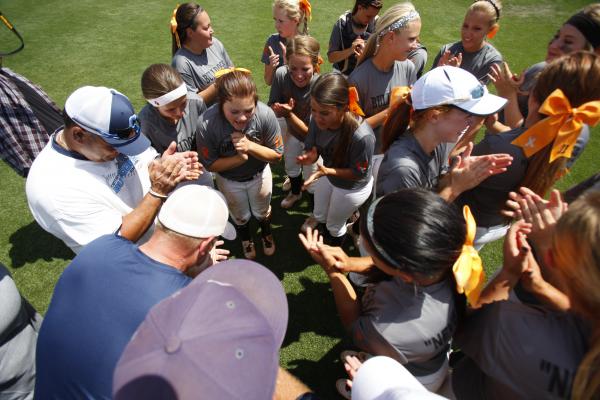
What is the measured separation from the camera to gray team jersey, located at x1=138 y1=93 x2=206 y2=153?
10.2 feet

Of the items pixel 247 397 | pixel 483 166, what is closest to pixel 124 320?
pixel 247 397

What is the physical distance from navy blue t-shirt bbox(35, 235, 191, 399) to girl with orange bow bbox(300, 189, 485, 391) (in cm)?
99

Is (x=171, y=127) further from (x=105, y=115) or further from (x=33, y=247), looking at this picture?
(x=33, y=247)

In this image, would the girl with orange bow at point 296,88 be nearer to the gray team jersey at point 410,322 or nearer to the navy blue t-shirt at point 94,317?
the gray team jersey at point 410,322

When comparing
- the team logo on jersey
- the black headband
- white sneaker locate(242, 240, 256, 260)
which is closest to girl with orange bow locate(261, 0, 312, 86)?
the team logo on jersey

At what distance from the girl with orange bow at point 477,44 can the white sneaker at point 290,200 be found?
2468mm

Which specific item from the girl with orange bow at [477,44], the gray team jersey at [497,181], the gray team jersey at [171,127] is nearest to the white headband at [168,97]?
the gray team jersey at [171,127]

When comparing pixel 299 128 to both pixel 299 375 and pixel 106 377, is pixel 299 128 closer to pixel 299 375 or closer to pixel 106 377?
pixel 299 375

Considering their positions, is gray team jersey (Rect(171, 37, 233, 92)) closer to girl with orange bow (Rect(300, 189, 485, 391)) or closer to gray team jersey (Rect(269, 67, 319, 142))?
gray team jersey (Rect(269, 67, 319, 142))

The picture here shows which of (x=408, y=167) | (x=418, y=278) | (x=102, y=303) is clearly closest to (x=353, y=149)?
(x=408, y=167)

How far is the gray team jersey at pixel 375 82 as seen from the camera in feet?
11.3

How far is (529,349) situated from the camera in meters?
1.28

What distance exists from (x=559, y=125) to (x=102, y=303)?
2683mm

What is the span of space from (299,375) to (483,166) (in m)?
2.28
